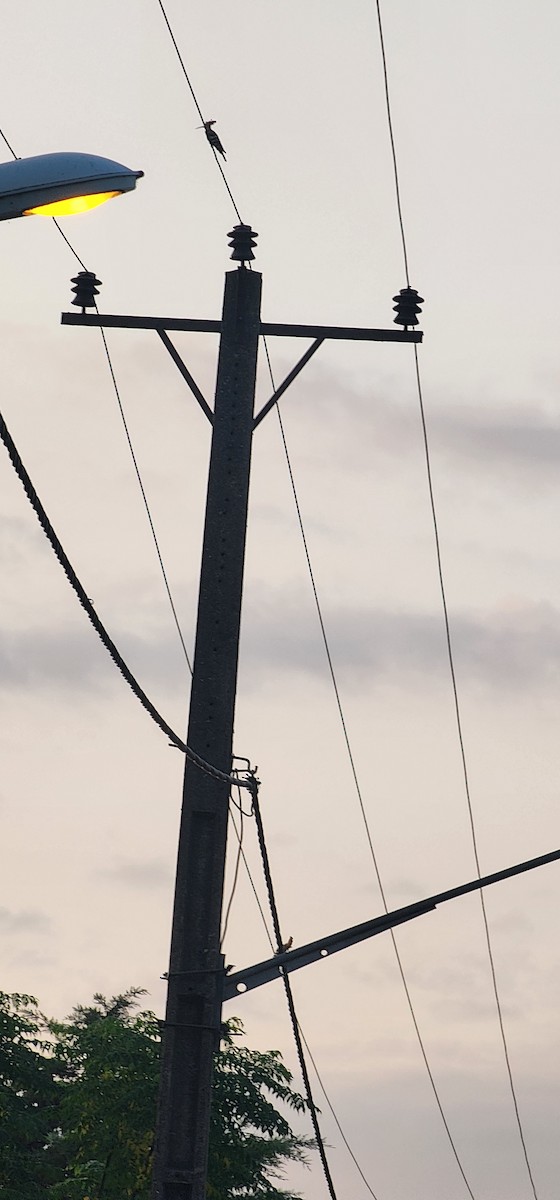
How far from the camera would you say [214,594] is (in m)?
14.4

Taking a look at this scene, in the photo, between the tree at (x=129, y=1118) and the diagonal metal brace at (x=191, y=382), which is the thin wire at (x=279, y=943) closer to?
the diagonal metal brace at (x=191, y=382)

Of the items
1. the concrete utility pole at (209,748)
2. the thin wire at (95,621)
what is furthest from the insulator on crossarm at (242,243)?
the thin wire at (95,621)

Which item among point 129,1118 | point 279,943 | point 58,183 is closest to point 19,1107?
point 129,1118

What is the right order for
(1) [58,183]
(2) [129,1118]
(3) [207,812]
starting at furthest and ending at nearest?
(2) [129,1118] → (3) [207,812] → (1) [58,183]

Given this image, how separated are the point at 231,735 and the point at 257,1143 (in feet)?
69.8

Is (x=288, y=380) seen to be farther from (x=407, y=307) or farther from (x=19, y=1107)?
(x=19, y=1107)

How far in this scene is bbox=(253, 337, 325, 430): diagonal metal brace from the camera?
1485 centimetres

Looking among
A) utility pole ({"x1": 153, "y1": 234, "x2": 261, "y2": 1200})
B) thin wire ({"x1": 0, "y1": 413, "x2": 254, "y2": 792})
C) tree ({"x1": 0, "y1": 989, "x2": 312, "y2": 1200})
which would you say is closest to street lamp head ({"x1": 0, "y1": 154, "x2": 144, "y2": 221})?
thin wire ({"x1": 0, "y1": 413, "x2": 254, "y2": 792})

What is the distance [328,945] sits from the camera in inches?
569

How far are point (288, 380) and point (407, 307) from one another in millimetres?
1793

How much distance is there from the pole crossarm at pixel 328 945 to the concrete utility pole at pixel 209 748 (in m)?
0.27

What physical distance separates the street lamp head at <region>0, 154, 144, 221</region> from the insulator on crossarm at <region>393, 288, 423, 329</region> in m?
9.06

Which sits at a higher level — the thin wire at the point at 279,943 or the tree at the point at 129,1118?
the tree at the point at 129,1118

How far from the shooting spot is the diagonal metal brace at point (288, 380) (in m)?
14.9
